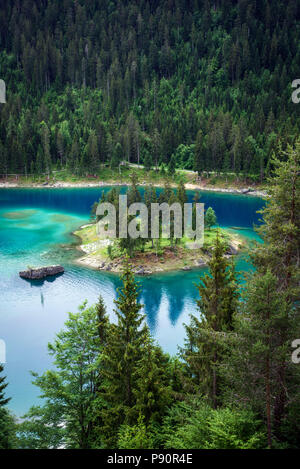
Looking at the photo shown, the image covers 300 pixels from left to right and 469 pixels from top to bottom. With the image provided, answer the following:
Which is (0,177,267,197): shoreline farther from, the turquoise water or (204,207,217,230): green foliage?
(204,207,217,230): green foliage

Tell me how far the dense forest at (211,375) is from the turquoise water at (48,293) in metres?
12.1

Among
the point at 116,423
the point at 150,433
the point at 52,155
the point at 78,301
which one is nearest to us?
the point at 150,433

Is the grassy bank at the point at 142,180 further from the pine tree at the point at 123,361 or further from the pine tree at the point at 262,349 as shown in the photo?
the pine tree at the point at 262,349

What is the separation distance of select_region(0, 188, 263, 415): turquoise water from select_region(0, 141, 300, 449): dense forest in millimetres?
12099

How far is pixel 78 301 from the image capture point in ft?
188

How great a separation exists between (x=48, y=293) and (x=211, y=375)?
40817mm

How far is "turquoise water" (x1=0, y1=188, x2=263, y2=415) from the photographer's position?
43688 millimetres

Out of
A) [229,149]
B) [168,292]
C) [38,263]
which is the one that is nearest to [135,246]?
[168,292]

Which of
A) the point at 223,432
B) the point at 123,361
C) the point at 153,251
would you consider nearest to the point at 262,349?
the point at 223,432

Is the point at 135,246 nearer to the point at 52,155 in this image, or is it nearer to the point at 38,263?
the point at 38,263

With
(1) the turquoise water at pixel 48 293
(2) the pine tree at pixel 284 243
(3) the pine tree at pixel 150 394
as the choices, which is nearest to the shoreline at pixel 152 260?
(1) the turquoise water at pixel 48 293

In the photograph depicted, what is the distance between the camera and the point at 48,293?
59938mm

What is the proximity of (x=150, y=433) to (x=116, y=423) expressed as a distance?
139 inches

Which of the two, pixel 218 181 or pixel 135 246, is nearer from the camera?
pixel 135 246
